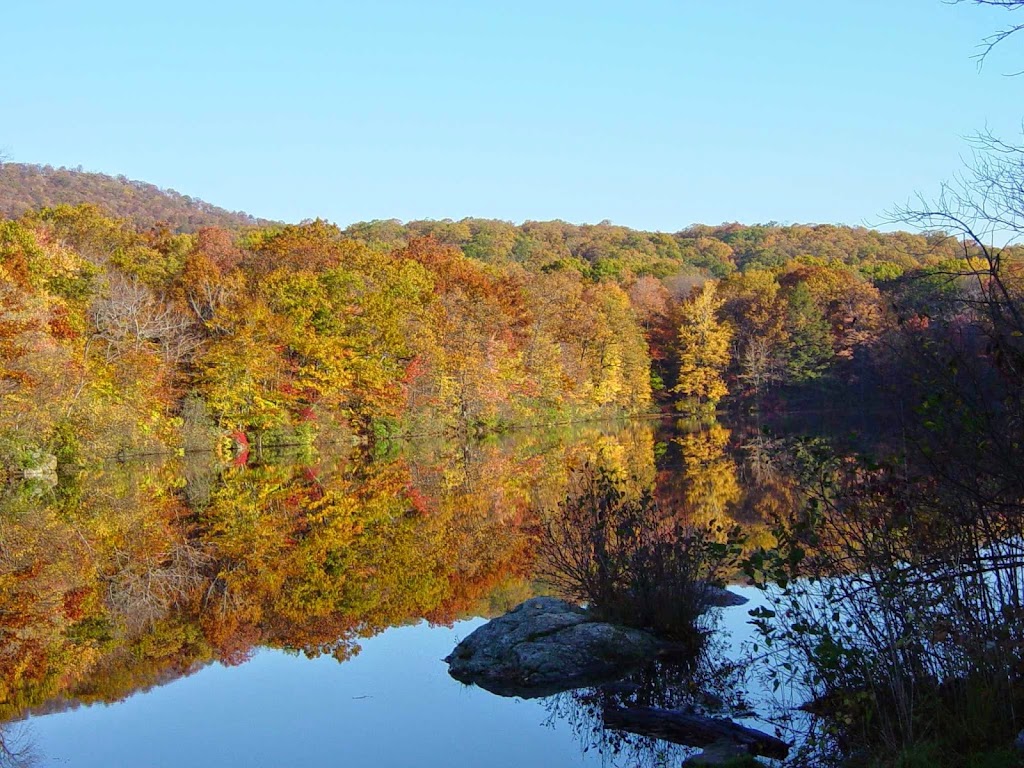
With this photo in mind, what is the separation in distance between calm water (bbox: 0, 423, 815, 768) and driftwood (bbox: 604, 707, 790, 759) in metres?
0.14

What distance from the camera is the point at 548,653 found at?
795 centimetres

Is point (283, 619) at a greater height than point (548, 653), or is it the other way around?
point (548, 653)

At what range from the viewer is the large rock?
25.5ft

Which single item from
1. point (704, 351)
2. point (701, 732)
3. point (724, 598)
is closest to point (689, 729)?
point (701, 732)

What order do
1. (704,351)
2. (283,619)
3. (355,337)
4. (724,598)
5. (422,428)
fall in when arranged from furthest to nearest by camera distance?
(704,351) < (422,428) < (355,337) < (283,619) < (724,598)

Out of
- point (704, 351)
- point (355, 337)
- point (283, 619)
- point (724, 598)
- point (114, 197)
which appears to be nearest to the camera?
point (724, 598)

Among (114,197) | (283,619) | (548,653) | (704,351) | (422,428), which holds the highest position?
(114,197)

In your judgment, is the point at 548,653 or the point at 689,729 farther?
the point at 548,653

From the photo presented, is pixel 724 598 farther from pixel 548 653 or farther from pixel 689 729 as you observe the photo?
pixel 689 729

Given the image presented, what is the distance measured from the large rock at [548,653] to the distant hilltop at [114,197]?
205 feet

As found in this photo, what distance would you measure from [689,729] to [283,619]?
18.7ft

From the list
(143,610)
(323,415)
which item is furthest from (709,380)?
(143,610)

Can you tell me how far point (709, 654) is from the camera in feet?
26.9

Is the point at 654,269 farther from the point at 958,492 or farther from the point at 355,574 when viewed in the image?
the point at 958,492
